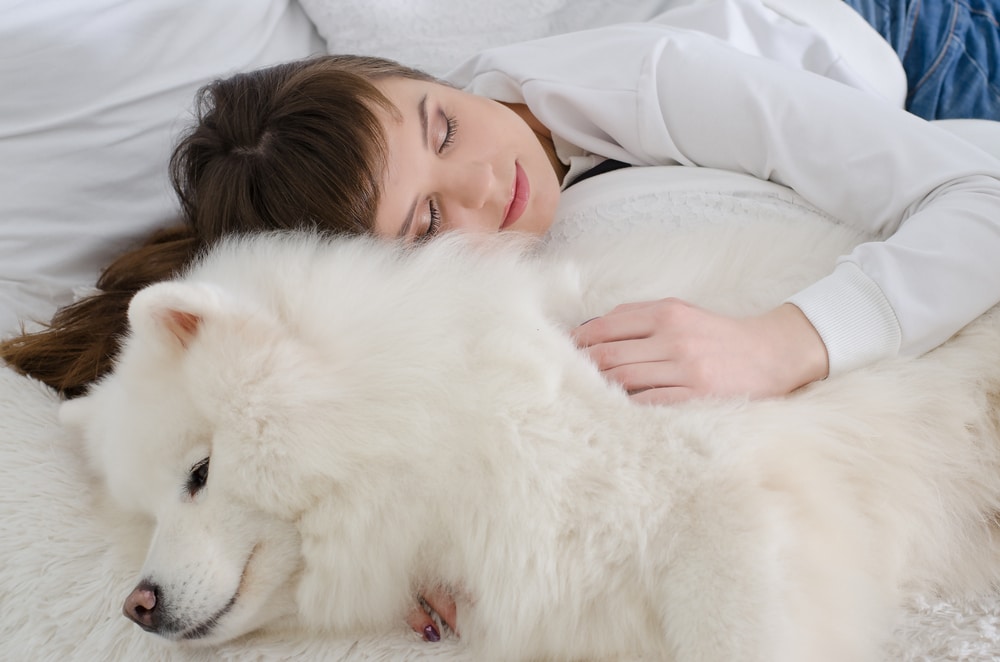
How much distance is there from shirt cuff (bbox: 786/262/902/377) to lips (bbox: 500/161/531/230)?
1.79ft

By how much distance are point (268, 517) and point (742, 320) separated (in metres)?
0.76

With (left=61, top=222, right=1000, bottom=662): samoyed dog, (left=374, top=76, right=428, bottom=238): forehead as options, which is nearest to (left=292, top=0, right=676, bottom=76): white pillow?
(left=374, top=76, right=428, bottom=238): forehead

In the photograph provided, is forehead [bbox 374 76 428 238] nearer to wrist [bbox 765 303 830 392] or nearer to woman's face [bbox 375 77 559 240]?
woman's face [bbox 375 77 559 240]

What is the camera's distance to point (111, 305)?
5.35ft

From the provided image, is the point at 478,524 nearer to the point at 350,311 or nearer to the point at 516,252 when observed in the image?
the point at 350,311

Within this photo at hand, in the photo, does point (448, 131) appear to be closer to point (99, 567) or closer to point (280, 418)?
point (280, 418)

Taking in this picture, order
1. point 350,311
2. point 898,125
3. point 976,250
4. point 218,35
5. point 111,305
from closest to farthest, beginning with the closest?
point 350,311 < point 976,250 < point 898,125 < point 111,305 < point 218,35

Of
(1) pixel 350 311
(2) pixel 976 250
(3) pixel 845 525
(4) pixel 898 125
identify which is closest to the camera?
(3) pixel 845 525

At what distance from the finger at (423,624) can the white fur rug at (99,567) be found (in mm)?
13

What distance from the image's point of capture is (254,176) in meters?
1.44

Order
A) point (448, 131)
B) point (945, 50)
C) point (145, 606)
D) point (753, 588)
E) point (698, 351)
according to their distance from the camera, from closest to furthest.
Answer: point (753, 588) < point (145, 606) < point (698, 351) < point (448, 131) < point (945, 50)

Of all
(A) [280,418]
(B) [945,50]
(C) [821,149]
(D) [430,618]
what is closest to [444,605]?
(D) [430,618]

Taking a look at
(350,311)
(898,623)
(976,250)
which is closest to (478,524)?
(350,311)

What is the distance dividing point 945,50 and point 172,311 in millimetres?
2215
